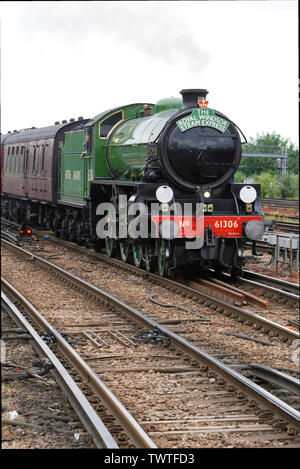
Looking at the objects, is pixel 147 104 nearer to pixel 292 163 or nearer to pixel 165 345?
pixel 165 345

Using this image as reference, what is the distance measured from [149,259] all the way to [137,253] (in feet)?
2.42

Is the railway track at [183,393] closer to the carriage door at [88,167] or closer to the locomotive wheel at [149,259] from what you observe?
the locomotive wheel at [149,259]

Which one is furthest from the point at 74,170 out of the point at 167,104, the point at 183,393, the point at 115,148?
the point at 183,393

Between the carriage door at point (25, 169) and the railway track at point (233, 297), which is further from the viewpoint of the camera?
the carriage door at point (25, 169)

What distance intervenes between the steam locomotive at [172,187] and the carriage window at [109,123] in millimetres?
21

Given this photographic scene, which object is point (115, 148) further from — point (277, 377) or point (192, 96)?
point (277, 377)

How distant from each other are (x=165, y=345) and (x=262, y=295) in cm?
343

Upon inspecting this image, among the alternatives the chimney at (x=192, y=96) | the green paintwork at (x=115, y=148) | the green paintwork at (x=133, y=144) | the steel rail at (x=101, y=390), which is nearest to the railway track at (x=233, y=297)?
the green paintwork at (x=133, y=144)

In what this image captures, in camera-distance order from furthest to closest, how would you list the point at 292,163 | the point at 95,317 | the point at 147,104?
the point at 292,163
the point at 147,104
the point at 95,317

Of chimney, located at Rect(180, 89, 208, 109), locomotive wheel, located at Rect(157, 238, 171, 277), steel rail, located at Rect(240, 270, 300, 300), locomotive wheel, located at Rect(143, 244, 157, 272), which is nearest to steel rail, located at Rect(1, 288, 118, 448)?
locomotive wheel, located at Rect(157, 238, 171, 277)

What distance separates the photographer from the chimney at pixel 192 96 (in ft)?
35.0

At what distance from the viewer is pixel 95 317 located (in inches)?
320

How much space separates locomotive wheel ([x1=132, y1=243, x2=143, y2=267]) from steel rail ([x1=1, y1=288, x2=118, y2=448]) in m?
4.85

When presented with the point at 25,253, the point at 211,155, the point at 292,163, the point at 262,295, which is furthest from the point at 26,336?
the point at 292,163
